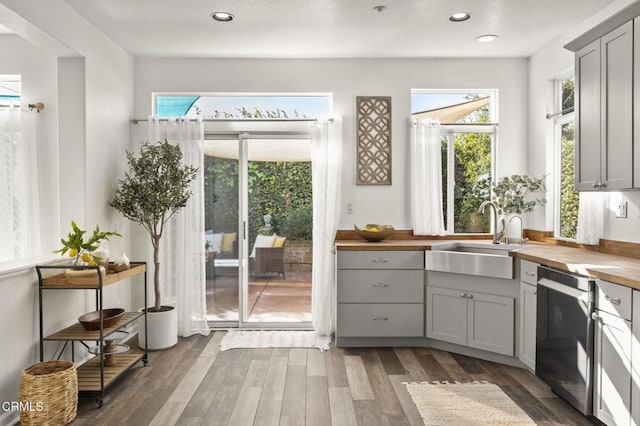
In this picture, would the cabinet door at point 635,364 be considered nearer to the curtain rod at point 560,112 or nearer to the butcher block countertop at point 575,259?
the butcher block countertop at point 575,259

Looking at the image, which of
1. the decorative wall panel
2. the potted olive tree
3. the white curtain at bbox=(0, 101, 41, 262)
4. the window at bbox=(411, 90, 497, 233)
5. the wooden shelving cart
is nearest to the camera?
the wooden shelving cart

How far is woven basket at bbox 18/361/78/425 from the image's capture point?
99.9 inches

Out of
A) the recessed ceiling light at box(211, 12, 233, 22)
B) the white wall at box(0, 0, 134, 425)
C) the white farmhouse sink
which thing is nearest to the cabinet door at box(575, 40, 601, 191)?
the white farmhouse sink

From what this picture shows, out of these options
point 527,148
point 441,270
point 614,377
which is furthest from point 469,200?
point 614,377

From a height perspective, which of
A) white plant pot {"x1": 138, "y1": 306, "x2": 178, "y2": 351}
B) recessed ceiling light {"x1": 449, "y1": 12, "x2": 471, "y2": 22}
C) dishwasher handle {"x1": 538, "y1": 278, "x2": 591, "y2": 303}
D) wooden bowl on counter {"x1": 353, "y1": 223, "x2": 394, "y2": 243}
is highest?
recessed ceiling light {"x1": 449, "y1": 12, "x2": 471, "y2": 22}

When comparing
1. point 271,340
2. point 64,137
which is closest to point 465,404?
point 271,340

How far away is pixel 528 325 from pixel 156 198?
305cm

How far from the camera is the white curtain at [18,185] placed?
A: 343 cm

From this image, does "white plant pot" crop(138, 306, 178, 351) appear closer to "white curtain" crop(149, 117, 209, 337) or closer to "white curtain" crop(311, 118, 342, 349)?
"white curtain" crop(149, 117, 209, 337)

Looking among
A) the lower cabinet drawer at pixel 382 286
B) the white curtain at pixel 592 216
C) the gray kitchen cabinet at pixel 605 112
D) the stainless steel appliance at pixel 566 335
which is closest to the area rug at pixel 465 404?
the stainless steel appliance at pixel 566 335

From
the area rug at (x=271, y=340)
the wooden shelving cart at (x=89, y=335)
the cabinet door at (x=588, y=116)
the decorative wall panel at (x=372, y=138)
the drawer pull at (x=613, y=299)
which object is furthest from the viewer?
the decorative wall panel at (x=372, y=138)

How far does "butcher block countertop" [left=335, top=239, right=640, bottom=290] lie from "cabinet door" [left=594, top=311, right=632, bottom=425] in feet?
0.72

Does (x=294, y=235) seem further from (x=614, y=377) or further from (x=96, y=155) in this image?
(x=614, y=377)

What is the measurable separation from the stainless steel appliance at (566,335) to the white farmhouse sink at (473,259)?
393 millimetres
